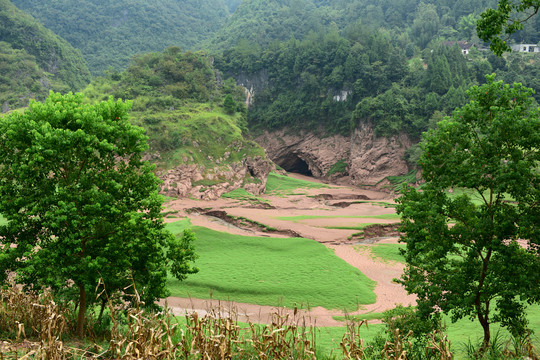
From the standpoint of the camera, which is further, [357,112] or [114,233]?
[357,112]

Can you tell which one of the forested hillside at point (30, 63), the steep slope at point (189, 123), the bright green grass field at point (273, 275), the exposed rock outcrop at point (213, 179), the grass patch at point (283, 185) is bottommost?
the bright green grass field at point (273, 275)

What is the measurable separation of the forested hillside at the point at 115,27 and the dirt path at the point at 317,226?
79.5 metres

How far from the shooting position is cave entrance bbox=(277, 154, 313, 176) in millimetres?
87062

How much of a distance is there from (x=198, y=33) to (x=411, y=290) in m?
143

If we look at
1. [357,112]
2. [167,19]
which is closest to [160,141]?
[357,112]

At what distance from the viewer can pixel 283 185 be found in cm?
6838

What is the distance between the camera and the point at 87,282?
1221 centimetres

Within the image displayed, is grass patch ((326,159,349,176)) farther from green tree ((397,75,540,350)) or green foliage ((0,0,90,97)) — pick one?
green tree ((397,75,540,350))

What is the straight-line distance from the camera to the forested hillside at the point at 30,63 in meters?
78.9

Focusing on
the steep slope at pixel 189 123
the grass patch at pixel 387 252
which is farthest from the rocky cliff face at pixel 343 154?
the grass patch at pixel 387 252

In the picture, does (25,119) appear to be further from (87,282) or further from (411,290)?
(411,290)

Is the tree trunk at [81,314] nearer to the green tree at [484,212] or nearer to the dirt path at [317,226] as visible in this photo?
the dirt path at [317,226]

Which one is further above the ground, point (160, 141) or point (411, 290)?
point (160, 141)

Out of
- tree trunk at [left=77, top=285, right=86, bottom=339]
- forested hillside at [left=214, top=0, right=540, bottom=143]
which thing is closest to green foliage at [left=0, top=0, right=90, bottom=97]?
forested hillside at [left=214, top=0, right=540, bottom=143]
